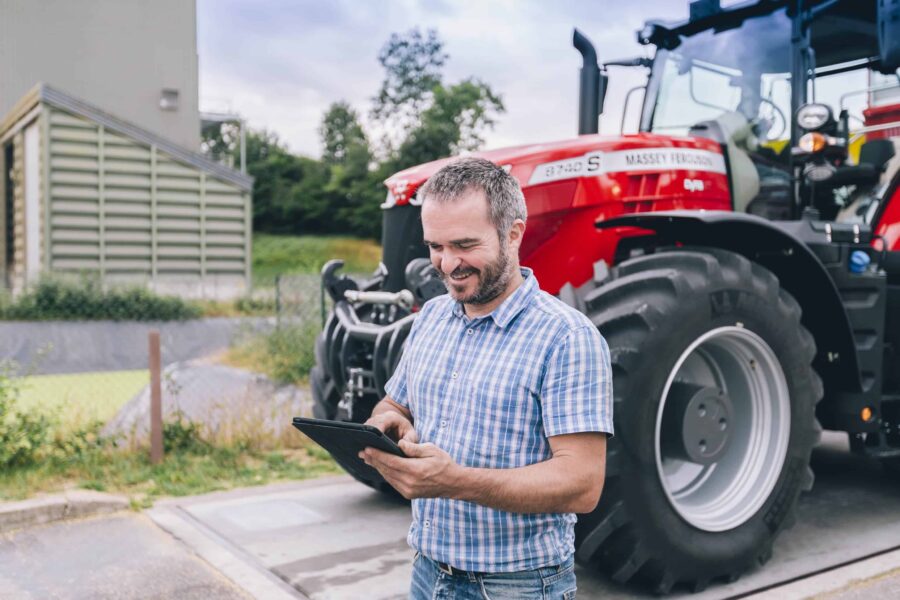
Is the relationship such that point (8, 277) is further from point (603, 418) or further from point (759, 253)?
point (603, 418)

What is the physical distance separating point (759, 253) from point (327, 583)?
268cm

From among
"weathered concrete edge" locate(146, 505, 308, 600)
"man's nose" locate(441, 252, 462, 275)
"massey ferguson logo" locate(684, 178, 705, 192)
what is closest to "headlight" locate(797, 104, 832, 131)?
"massey ferguson logo" locate(684, 178, 705, 192)

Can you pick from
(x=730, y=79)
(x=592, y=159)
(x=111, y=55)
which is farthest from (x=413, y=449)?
(x=111, y=55)

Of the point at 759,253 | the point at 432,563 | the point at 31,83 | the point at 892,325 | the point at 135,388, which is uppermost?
the point at 31,83

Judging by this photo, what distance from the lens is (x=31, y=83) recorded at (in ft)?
81.0

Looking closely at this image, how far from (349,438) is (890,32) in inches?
149

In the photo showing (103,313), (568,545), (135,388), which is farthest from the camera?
(103,313)

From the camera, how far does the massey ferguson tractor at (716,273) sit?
12.0ft

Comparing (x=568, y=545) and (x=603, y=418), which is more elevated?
(x=603, y=418)

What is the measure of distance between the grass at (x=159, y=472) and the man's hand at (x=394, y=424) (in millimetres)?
3522

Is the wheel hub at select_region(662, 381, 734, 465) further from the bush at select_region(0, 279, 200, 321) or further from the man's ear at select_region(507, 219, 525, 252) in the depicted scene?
the bush at select_region(0, 279, 200, 321)

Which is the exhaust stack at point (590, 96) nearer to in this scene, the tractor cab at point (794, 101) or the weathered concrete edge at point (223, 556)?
the tractor cab at point (794, 101)

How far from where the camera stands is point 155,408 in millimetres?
6008

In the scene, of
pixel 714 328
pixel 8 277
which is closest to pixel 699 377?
pixel 714 328
